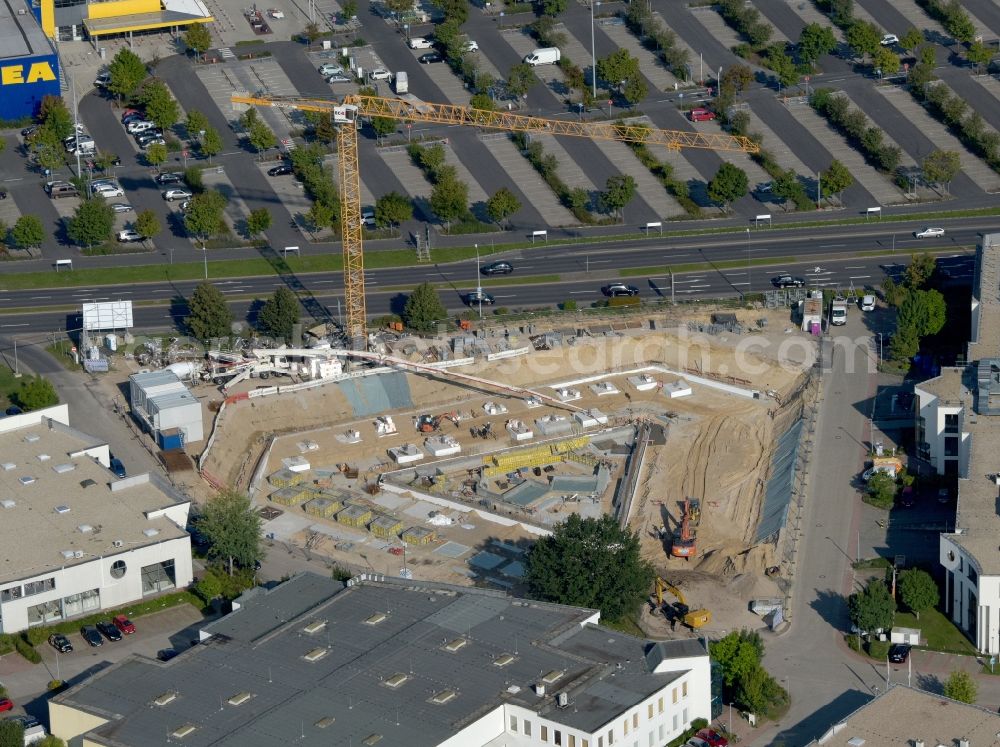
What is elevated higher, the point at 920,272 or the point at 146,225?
Result: the point at 146,225

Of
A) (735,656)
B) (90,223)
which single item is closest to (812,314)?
(735,656)

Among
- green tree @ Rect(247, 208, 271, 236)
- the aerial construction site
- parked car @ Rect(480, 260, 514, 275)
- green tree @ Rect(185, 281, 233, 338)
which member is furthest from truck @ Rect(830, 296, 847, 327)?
green tree @ Rect(247, 208, 271, 236)

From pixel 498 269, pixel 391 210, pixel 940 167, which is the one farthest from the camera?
pixel 940 167

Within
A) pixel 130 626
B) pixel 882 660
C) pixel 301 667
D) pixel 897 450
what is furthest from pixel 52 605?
pixel 897 450

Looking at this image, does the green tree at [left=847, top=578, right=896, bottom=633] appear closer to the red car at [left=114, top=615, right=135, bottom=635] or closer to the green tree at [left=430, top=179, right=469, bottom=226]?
the red car at [left=114, top=615, right=135, bottom=635]

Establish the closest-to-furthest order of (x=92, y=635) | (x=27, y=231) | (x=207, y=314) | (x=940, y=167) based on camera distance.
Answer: (x=92, y=635), (x=207, y=314), (x=27, y=231), (x=940, y=167)

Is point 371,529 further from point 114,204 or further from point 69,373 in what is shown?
point 114,204

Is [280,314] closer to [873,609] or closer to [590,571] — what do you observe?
[590,571]
